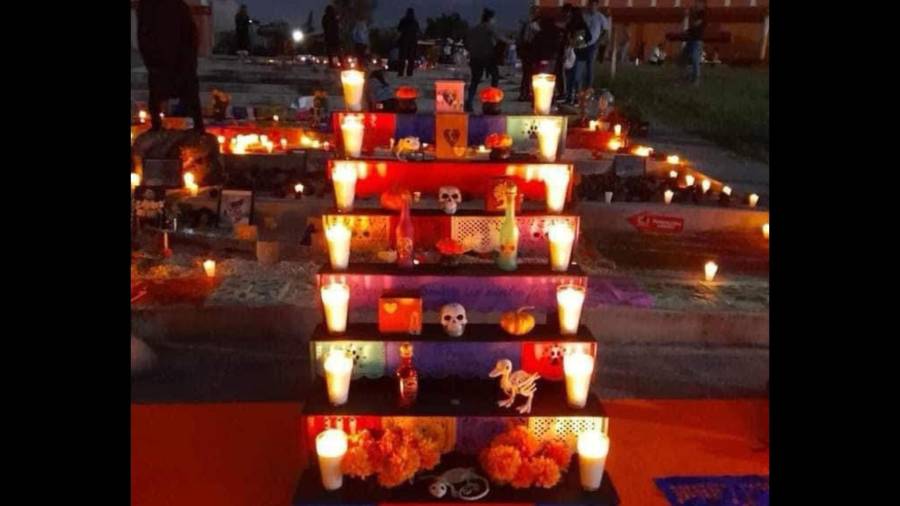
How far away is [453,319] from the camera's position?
4.12 metres

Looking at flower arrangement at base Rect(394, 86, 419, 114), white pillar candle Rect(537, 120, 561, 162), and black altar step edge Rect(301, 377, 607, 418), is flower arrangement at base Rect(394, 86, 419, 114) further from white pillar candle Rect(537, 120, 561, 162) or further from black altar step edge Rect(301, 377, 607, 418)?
black altar step edge Rect(301, 377, 607, 418)

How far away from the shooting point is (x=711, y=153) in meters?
12.8

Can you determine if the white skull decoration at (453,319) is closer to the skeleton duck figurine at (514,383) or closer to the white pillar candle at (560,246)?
the skeleton duck figurine at (514,383)

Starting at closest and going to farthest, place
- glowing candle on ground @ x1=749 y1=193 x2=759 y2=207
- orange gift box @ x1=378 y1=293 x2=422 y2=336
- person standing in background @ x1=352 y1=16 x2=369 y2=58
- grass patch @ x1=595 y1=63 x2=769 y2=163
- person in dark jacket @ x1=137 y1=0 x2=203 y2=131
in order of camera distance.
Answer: orange gift box @ x1=378 y1=293 x2=422 y2=336, person in dark jacket @ x1=137 y1=0 x2=203 y2=131, glowing candle on ground @ x1=749 y1=193 x2=759 y2=207, grass patch @ x1=595 y1=63 x2=769 y2=163, person standing in background @ x1=352 y1=16 x2=369 y2=58

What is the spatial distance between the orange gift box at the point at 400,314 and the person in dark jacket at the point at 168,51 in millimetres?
6218

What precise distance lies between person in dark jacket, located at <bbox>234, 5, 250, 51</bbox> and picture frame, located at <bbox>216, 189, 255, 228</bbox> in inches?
365

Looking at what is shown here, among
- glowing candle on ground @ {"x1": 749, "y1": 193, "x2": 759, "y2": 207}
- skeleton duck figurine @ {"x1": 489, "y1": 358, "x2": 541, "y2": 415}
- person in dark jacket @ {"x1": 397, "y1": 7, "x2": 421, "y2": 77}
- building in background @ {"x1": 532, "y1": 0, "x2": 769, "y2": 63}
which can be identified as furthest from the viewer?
building in background @ {"x1": 532, "y1": 0, "x2": 769, "y2": 63}

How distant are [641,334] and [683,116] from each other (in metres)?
9.42

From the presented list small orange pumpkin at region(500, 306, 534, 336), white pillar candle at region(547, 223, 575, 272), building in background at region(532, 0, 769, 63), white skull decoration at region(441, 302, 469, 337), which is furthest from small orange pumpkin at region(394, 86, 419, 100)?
building in background at region(532, 0, 769, 63)

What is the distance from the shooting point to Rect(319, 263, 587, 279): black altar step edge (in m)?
4.18

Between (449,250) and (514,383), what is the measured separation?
0.74 m

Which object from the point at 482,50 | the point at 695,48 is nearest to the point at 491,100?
the point at 482,50

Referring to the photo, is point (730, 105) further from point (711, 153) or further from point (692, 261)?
point (692, 261)

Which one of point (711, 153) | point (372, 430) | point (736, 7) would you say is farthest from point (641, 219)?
point (736, 7)
